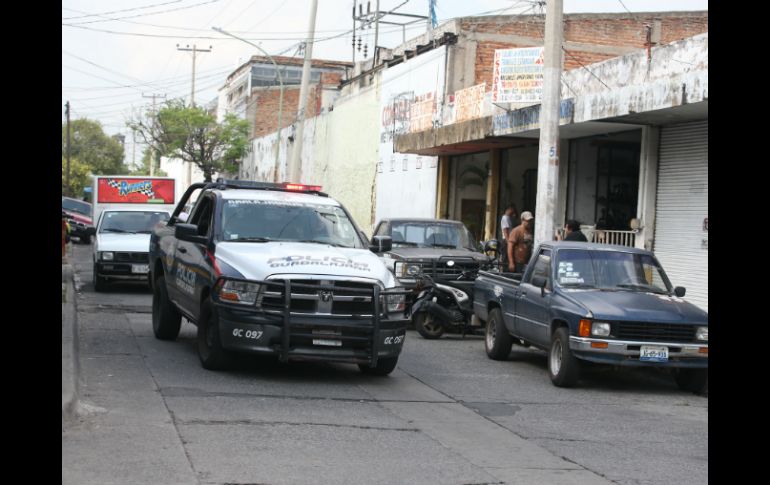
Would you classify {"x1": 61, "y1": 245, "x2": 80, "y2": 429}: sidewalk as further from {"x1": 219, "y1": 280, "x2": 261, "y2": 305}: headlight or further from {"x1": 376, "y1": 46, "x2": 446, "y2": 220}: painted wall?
{"x1": 376, "y1": 46, "x2": 446, "y2": 220}: painted wall

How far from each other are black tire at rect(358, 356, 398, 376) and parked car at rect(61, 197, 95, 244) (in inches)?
1348

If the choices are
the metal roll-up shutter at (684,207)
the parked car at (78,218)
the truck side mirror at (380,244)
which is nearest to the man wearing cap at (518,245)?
the metal roll-up shutter at (684,207)

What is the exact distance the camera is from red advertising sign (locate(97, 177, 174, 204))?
32.7 metres

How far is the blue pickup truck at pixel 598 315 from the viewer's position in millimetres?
11648

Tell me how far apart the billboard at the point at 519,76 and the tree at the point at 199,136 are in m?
41.3

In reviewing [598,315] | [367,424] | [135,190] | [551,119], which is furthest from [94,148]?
[367,424]

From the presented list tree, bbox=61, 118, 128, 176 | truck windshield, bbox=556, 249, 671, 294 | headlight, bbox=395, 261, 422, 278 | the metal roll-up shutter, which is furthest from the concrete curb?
tree, bbox=61, 118, 128, 176

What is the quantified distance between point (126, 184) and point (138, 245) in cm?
1325

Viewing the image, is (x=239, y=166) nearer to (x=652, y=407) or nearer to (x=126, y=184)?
(x=126, y=184)
